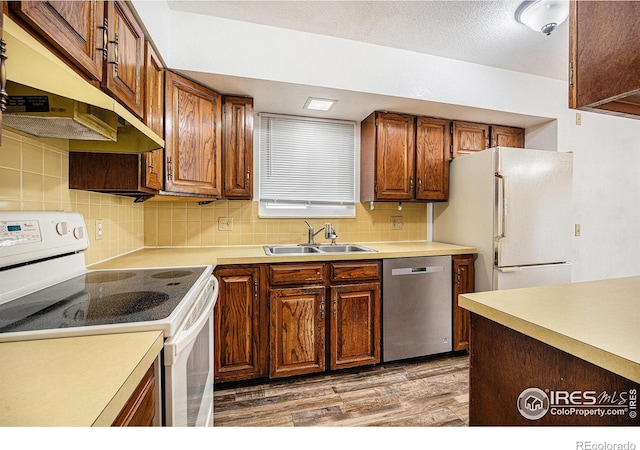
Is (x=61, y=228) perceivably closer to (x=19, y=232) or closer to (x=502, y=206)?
(x=19, y=232)

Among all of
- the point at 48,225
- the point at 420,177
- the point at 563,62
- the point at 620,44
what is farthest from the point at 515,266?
the point at 48,225

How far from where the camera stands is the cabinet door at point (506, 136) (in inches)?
117

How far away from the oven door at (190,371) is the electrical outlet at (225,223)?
124cm

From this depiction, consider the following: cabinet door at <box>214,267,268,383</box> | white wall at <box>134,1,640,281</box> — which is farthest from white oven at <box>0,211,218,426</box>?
white wall at <box>134,1,640,281</box>

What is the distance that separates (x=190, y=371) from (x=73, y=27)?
1195 mm

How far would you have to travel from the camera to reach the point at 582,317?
2.75ft

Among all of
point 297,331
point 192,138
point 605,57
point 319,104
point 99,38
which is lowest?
point 297,331

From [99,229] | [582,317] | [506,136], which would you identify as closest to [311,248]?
[99,229]

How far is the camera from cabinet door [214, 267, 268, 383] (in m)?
1.99

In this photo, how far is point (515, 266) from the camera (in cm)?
238

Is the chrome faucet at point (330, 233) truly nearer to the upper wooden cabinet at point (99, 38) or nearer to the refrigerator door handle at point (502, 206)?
the refrigerator door handle at point (502, 206)

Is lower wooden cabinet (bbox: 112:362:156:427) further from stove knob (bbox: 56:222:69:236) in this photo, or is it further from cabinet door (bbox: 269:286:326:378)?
cabinet door (bbox: 269:286:326:378)

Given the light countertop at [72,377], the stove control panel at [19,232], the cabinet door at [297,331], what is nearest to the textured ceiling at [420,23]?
the stove control panel at [19,232]
